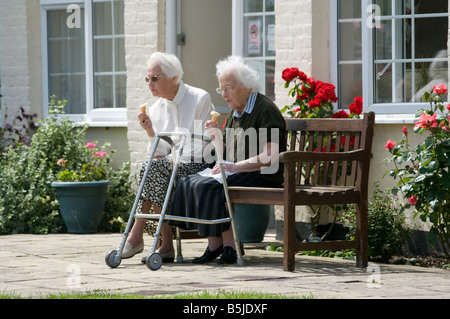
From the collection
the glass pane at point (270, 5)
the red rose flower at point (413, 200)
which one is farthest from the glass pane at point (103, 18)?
the red rose flower at point (413, 200)

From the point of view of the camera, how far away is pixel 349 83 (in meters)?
7.37

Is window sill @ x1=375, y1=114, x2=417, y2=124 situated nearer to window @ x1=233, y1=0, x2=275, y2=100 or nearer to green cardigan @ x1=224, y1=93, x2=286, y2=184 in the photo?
green cardigan @ x1=224, y1=93, x2=286, y2=184

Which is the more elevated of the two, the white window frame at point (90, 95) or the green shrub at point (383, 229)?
the white window frame at point (90, 95)

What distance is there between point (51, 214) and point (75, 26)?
2.29 meters

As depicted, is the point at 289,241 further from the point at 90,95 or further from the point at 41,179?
the point at 90,95

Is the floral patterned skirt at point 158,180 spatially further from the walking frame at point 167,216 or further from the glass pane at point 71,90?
the glass pane at point 71,90

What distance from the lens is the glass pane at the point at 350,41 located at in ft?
24.0

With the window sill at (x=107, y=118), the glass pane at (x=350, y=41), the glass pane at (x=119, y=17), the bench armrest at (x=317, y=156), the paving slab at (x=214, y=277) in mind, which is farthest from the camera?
the glass pane at (x=119, y=17)

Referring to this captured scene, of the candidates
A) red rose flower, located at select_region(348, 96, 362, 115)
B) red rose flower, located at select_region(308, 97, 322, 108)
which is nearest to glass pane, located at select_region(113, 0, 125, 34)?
red rose flower, located at select_region(308, 97, 322, 108)

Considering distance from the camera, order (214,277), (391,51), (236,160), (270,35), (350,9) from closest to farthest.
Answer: (214,277)
(236,160)
(391,51)
(350,9)
(270,35)

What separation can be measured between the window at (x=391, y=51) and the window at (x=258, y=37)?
0.79 m

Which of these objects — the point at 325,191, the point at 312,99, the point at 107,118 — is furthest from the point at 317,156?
the point at 107,118

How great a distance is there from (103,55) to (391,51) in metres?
3.49
